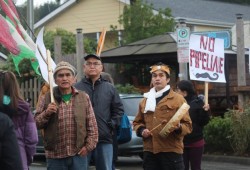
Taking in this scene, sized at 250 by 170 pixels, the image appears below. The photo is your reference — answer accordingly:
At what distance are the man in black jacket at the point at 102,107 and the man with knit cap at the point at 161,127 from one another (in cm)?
49

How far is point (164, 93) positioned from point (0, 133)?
3.13 metres

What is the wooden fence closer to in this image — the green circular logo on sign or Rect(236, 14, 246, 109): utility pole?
Rect(236, 14, 246, 109): utility pole

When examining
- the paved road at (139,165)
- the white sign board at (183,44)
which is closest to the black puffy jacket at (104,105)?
the paved road at (139,165)

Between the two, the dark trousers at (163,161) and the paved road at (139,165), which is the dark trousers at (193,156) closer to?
the dark trousers at (163,161)

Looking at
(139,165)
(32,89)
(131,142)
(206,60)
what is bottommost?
(139,165)

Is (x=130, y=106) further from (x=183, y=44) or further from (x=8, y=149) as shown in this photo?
(x=8, y=149)

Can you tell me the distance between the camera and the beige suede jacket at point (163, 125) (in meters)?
7.23

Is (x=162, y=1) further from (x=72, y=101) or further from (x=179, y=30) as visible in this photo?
(x=72, y=101)

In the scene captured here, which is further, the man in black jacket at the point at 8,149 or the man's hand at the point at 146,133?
the man's hand at the point at 146,133

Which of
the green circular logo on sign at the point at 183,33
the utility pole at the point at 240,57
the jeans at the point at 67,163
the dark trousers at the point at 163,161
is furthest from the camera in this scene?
the utility pole at the point at 240,57

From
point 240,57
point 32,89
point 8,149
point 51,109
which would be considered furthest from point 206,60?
point 32,89

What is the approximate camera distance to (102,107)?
25.6 ft

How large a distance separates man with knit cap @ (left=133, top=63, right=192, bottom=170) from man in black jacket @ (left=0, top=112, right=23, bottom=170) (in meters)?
2.79

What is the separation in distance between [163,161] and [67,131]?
1191 millimetres
